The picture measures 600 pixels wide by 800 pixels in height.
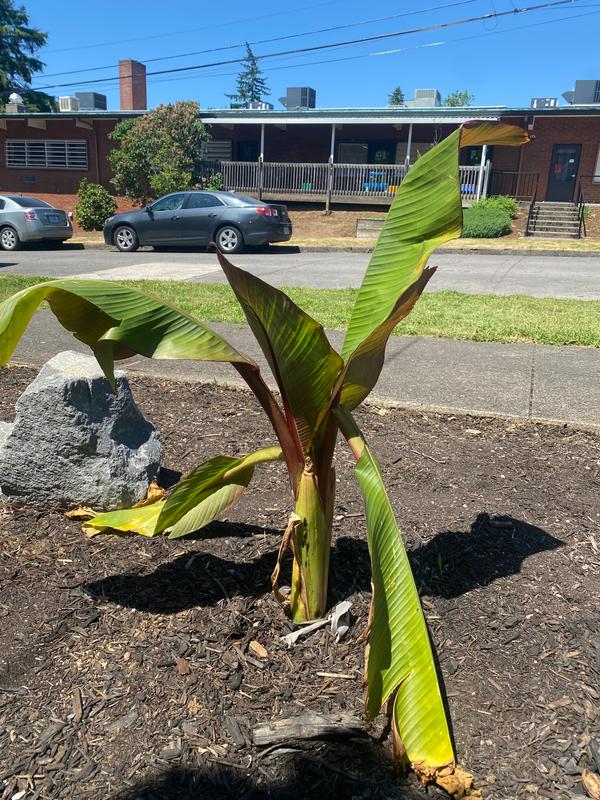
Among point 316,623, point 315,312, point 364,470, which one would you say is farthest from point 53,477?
point 315,312

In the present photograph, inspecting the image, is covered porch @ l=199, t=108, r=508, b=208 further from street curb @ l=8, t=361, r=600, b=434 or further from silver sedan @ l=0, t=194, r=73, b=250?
street curb @ l=8, t=361, r=600, b=434

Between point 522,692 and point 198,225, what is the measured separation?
1792cm

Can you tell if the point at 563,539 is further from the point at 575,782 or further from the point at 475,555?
the point at 575,782

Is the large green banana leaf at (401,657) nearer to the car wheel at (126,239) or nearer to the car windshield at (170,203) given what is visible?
the car windshield at (170,203)

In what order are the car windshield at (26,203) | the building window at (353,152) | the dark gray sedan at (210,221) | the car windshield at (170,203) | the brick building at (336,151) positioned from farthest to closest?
the building window at (353,152) → the brick building at (336,151) → the car windshield at (26,203) → the car windshield at (170,203) → the dark gray sedan at (210,221)

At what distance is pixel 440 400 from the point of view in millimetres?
4715

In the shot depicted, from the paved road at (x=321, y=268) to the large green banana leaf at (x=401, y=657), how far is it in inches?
387

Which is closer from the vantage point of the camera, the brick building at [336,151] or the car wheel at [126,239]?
the car wheel at [126,239]

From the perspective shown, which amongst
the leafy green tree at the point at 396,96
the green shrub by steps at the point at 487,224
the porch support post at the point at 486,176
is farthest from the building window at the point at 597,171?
the leafy green tree at the point at 396,96

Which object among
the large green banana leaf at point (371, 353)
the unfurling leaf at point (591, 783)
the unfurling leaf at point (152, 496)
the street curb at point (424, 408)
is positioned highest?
the large green banana leaf at point (371, 353)

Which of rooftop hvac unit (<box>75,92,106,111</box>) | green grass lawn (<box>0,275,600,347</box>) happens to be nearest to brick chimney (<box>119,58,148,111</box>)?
rooftop hvac unit (<box>75,92,106,111</box>)

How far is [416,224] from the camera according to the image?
2041 millimetres

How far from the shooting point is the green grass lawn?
708 cm

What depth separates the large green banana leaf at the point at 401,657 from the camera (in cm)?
163
